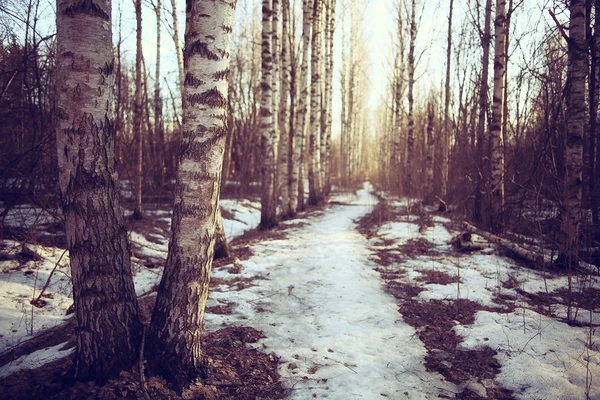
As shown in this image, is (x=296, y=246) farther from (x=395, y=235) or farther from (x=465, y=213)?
(x=465, y=213)

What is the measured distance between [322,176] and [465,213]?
23.0 ft

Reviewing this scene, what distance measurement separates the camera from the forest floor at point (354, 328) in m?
2.42

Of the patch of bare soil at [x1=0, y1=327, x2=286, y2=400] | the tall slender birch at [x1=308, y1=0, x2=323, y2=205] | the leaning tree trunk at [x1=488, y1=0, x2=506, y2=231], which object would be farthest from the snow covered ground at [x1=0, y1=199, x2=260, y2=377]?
the tall slender birch at [x1=308, y1=0, x2=323, y2=205]

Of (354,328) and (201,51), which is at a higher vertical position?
(201,51)

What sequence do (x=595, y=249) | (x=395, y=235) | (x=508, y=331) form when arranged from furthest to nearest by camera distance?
(x=395, y=235) → (x=595, y=249) → (x=508, y=331)

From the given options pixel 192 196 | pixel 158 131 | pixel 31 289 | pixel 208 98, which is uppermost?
pixel 158 131

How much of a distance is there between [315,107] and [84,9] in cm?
1009

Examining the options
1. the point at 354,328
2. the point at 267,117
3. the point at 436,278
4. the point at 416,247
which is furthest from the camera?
the point at 267,117

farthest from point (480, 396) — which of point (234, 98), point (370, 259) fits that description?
point (234, 98)

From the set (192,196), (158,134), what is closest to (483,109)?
(192,196)

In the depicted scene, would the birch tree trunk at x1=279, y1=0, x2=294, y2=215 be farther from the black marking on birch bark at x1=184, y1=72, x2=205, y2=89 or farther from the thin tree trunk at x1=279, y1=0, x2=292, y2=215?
the black marking on birch bark at x1=184, y1=72, x2=205, y2=89

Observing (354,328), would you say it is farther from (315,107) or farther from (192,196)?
(315,107)

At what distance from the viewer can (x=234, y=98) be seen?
16.4 meters

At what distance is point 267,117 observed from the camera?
306 inches
